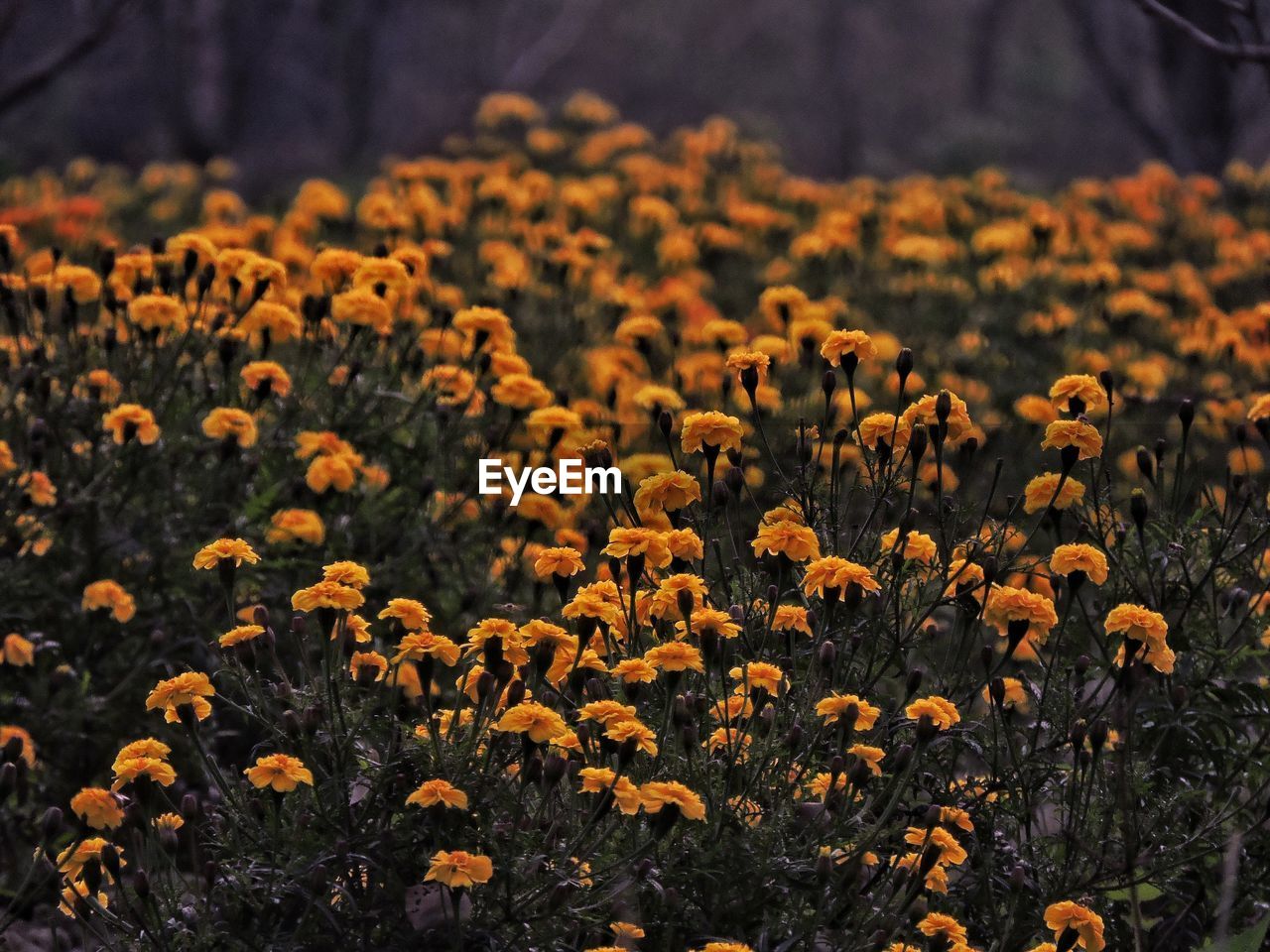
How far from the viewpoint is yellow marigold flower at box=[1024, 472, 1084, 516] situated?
340 cm

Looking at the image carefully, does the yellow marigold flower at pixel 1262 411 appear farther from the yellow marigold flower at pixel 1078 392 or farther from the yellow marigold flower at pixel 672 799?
the yellow marigold flower at pixel 672 799

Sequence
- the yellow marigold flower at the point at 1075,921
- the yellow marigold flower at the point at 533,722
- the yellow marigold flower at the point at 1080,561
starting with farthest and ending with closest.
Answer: the yellow marigold flower at the point at 1080,561 → the yellow marigold flower at the point at 1075,921 → the yellow marigold flower at the point at 533,722

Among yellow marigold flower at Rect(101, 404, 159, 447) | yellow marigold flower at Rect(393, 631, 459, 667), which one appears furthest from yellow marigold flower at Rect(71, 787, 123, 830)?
yellow marigold flower at Rect(101, 404, 159, 447)

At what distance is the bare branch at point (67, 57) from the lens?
6762mm

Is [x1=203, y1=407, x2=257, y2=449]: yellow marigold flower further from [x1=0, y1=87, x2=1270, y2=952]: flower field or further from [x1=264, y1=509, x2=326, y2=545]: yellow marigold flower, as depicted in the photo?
[x1=264, y1=509, x2=326, y2=545]: yellow marigold flower

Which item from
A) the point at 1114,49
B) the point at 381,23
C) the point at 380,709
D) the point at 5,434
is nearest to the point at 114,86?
the point at 381,23

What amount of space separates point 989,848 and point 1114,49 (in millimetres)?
13035

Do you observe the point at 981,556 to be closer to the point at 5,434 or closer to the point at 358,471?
the point at 358,471

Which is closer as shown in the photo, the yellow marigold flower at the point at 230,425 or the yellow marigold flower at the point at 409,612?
the yellow marigold flower at the point at 409,612

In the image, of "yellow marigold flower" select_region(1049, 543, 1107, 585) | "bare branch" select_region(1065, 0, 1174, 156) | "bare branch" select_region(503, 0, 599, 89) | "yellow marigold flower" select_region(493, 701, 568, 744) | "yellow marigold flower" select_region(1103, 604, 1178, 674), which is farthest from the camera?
"bare branch" select_region(503, 0, 599, 89)

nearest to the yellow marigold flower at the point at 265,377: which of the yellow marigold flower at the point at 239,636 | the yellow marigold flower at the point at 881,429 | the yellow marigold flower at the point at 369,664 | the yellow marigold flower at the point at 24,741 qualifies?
the yellow marigold flower at the point at 24,741

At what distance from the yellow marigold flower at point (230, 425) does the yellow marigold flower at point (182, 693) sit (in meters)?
1.34

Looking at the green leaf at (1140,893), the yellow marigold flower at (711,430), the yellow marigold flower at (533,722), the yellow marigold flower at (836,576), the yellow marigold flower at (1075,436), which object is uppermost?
the yellow marigold flower at (1075,436)

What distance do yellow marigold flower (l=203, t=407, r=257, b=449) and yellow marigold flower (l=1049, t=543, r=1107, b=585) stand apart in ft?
7.13
